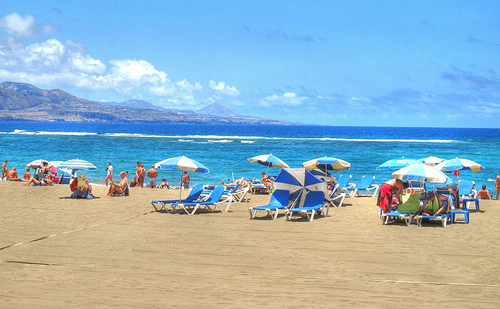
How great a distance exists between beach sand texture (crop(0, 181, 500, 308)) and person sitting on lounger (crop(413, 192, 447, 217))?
0.36m

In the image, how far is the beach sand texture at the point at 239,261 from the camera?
6.73m

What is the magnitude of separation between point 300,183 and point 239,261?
5.14 m

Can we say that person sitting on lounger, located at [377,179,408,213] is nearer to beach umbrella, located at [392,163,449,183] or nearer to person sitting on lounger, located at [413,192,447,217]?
beach umbrella, located at [392,163,449,183]

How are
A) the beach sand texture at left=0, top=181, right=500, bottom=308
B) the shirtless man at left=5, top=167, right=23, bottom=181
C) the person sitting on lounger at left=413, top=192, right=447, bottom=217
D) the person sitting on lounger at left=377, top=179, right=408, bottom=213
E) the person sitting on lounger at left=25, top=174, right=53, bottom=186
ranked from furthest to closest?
the shirtless man at left=5, top=167, right=23, bottom=181
the person sitting on lounger at left=25, top=174, right=53, bottom=186
the person sitting on lounger at left=377, top=179, right=408, bottom=213
the person sitting on lounger at left=413, top=192, right=447, bottom=217
the beach sand texture at left=0, top=181, right=500, bottom=308

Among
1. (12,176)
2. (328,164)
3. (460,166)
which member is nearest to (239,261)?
(328,164)

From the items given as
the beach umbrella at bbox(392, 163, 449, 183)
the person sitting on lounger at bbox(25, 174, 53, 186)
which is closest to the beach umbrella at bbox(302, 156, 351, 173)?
the beach umbrella at bbox(392, 163, 449, 183)

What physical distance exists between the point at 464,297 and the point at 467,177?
1013 inches

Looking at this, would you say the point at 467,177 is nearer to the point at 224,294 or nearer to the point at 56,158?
the point at 224,294

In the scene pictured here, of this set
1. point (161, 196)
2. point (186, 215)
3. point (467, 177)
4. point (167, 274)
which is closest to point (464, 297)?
point (167, 274)

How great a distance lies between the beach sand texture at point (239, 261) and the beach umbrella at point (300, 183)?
2.73ft

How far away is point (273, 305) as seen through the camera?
21.2ft

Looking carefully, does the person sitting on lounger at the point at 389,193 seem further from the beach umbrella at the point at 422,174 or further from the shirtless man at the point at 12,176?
the shirtless man at the point at 12,176

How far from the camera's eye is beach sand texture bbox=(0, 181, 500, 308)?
673cm

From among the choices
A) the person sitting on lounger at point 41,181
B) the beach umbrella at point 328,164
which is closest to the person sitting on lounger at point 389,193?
the beach umbrella at point 328,164
